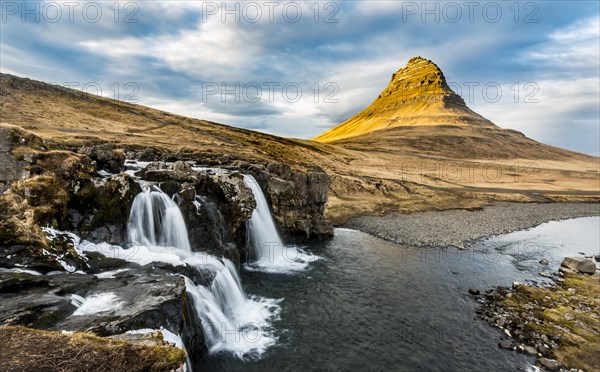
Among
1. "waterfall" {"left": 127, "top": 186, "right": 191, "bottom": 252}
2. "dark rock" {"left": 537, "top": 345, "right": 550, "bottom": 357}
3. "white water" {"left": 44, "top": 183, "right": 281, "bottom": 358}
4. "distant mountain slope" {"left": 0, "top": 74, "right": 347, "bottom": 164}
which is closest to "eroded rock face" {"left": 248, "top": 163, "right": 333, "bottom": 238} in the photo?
"white water" {"left": 44, "top": 183, "right": 281, "bottom": 358}

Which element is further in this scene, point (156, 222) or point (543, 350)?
point (156, 222)

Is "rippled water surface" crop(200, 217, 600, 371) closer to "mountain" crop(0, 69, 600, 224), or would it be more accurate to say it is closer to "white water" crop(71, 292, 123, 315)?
"white water" crop(71, 292, 123, 315)

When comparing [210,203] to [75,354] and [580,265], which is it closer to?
[75,354]

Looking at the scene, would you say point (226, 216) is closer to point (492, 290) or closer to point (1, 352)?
point (1, 352)

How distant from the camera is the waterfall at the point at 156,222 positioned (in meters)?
20.5

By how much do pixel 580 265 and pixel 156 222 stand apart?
3722cm

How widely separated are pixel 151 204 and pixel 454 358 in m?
20.5

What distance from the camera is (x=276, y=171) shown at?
4003 cm

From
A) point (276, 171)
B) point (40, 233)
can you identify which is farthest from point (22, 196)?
point (276, 171)

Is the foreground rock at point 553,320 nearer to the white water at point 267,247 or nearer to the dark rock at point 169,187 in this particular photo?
the white water at point 267,247

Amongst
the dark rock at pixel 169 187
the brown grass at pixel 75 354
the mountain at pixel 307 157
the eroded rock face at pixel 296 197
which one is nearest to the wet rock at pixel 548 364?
the brown grass at pixel 75 354

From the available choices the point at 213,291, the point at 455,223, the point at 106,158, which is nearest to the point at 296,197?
the point at 106,158

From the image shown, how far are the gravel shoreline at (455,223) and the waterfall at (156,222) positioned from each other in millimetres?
26203

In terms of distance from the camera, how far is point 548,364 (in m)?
15.5
